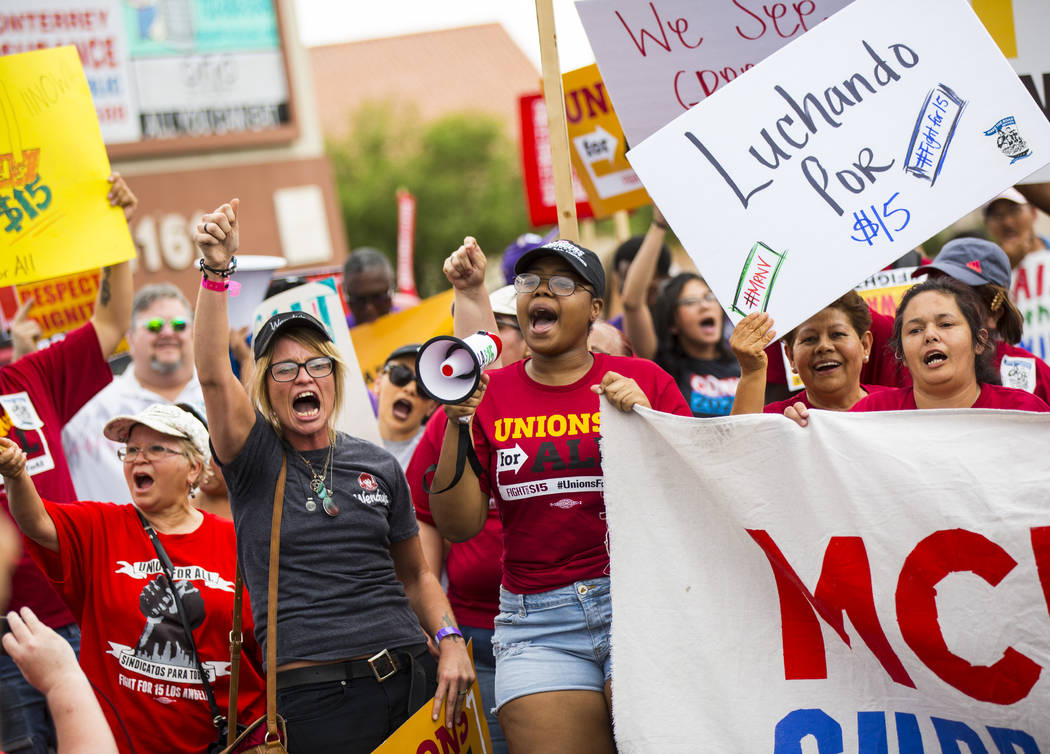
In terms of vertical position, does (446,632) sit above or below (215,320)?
below

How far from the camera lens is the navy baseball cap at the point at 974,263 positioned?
4.17 m

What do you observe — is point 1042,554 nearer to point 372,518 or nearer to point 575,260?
point 575,260

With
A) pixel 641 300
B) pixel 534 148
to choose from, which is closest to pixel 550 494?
pixel 641 300

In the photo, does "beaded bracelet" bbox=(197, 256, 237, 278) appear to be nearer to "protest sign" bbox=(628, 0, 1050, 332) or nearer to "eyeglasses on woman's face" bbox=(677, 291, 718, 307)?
"protest sign" bbox=(628, 0, 1050, 332)

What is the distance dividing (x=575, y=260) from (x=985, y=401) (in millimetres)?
1203

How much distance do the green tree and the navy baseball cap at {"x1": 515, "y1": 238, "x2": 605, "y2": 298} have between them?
35.0 metres

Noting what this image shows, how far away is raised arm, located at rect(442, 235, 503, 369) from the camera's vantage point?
153 inches

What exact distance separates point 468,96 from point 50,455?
46.5m

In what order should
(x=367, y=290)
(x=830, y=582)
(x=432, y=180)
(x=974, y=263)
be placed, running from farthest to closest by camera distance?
(x=432, y=180) → (x=367, y=290) → (x=974, y=263) → (x=830, y=582)

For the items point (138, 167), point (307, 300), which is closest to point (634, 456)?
point (307, 300)

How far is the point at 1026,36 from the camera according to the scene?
4.73 m

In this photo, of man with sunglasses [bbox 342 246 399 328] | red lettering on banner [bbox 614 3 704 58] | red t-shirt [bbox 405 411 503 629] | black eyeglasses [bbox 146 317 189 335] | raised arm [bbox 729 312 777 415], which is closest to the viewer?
raised arm [bbox 729 312 777 415]

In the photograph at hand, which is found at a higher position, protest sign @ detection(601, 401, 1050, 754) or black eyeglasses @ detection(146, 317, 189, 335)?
black eyeglasses @ detection(146, 317, 189, 335)

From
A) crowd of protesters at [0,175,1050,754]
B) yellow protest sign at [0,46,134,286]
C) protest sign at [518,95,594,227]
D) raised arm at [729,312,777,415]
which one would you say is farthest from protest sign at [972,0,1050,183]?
protest sign at [518,95,594,227]
